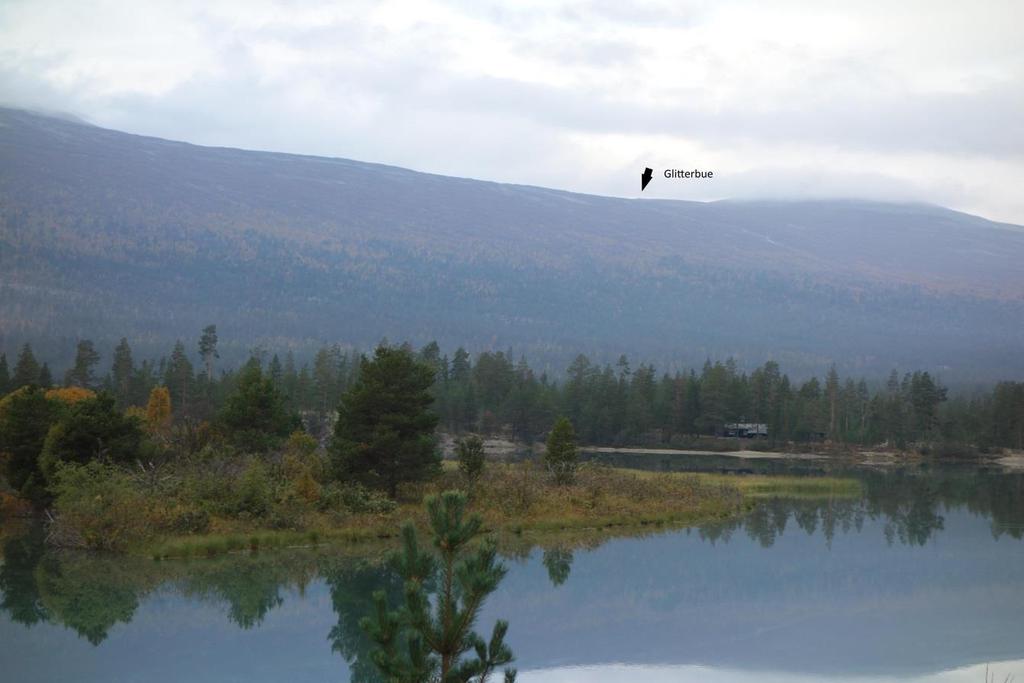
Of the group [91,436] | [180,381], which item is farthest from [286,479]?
[180,381]

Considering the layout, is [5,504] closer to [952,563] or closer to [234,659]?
[234,659]

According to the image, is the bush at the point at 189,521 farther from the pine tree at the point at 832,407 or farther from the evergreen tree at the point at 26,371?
the pine tree at the point at 832,407

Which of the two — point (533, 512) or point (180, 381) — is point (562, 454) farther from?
point (180, 381)

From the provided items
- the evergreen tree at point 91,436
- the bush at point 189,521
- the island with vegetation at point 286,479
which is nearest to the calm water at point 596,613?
the island with vegetation at point 286,479

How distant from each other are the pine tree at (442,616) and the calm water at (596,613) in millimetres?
8389

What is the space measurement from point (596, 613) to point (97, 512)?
1304cm

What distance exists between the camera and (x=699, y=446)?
106m

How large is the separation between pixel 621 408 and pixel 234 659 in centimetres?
8627

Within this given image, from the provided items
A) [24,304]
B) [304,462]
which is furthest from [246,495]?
[24,304]

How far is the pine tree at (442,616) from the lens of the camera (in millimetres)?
12273

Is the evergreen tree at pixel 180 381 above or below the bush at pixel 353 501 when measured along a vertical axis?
above

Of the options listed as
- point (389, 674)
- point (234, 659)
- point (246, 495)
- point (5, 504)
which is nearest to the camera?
point (389, 674)

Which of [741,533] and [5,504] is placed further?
[741,533]

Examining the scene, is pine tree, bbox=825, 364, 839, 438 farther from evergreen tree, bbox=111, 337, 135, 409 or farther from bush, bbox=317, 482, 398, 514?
bush, bbox=317, 482, 398, 514
